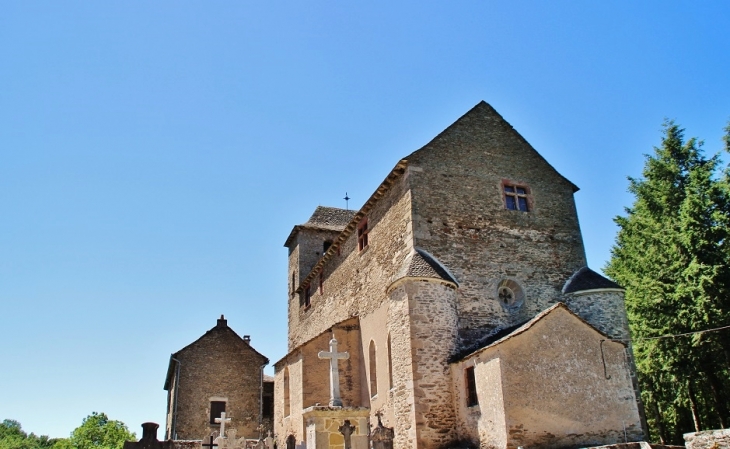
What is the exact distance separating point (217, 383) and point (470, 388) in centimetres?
1874

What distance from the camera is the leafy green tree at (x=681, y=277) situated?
21.4m

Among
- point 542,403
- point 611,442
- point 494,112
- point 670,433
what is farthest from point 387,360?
point 670,433

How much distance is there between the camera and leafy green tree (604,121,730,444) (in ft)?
70.3

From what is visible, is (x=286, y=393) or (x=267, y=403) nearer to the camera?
(x=286, y=393)

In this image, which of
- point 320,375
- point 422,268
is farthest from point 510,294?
point 320,375

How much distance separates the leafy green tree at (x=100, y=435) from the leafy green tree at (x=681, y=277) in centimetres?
4352

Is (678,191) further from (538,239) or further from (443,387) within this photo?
(443,387)

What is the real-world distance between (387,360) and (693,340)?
11324mm

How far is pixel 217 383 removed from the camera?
31.9m

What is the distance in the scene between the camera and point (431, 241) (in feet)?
65.7

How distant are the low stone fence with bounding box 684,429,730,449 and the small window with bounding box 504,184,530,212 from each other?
12038 mm

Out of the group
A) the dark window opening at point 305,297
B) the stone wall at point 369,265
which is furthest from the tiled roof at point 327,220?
the stone wall at point 369,265

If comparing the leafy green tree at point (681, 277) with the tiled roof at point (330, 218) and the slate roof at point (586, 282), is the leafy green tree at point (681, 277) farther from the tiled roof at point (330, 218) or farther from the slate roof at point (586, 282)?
the tiled roof at point (330, 218)

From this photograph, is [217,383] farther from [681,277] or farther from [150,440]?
[681,277]
